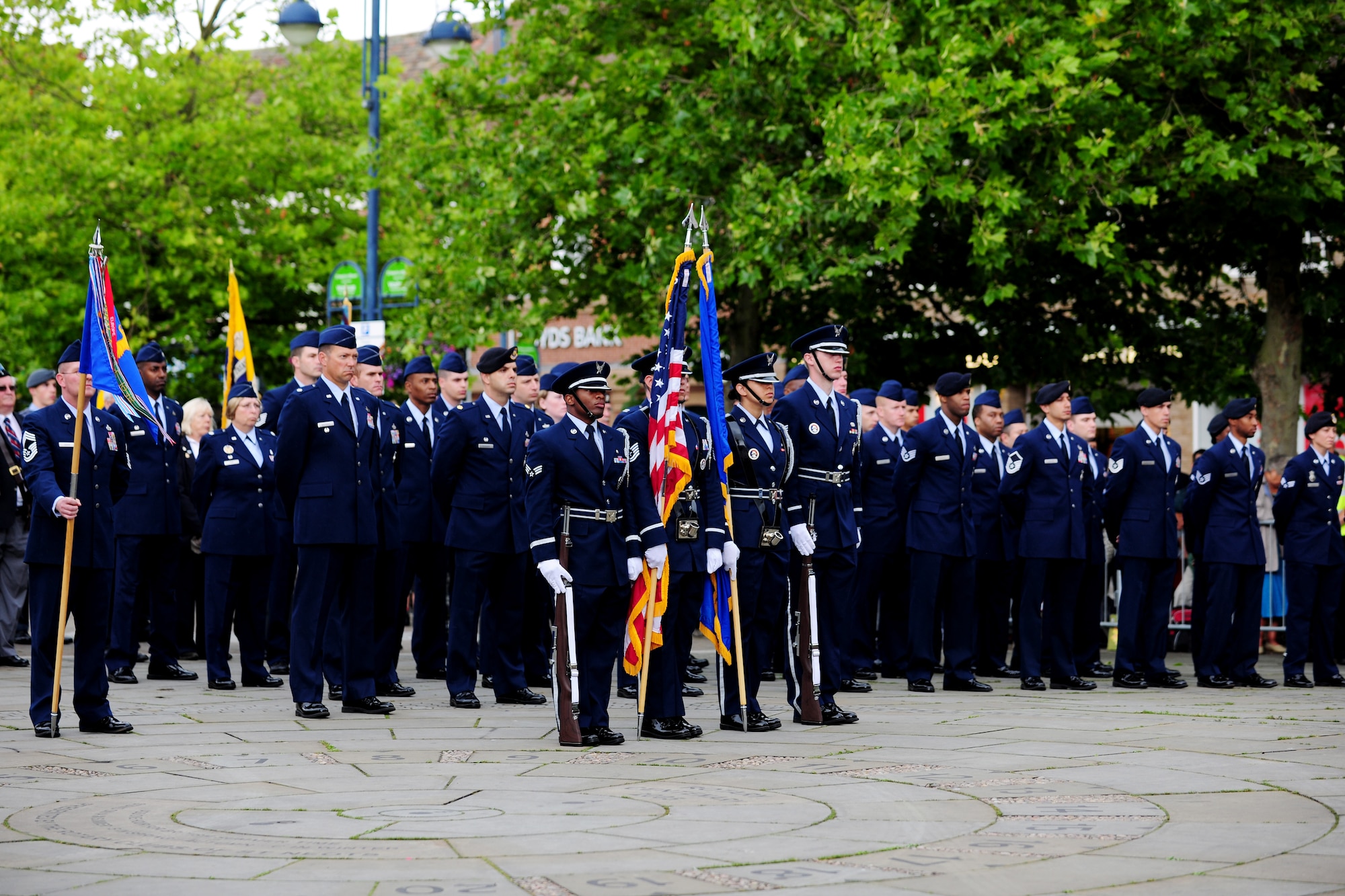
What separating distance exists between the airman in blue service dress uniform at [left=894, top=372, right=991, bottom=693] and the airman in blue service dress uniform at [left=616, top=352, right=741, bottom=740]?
3.38 m

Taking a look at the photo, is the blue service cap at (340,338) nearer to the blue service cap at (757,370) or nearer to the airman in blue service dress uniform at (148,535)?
the blue service cap at (757,370)

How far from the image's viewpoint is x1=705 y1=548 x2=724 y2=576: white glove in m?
9.37

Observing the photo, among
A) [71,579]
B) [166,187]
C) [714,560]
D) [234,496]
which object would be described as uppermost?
[166,187]

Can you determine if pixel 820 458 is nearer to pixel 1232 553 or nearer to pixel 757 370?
pixel 757 370

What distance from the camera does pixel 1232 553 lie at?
12.9 meters

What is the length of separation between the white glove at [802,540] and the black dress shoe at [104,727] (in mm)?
3768

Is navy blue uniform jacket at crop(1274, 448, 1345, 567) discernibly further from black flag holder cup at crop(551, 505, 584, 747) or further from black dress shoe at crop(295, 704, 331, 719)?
black dress shoe at crop(295, 704, 331, 719)

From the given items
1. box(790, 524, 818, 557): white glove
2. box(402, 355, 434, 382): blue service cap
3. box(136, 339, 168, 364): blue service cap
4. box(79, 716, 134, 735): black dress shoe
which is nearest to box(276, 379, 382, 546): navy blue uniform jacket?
box(79, 716, 134, 735): black dress shoe

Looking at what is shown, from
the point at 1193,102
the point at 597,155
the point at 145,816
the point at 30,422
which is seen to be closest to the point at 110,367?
the point at 30,422

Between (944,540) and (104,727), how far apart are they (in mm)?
5977

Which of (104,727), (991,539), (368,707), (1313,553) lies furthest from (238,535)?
(1313,553)

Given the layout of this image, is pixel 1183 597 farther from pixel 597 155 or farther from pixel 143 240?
pixel 143 240

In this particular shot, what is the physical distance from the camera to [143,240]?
30.9 m

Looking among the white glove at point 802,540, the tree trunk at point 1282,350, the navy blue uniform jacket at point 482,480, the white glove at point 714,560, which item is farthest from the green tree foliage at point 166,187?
the white glove at point 714,560
